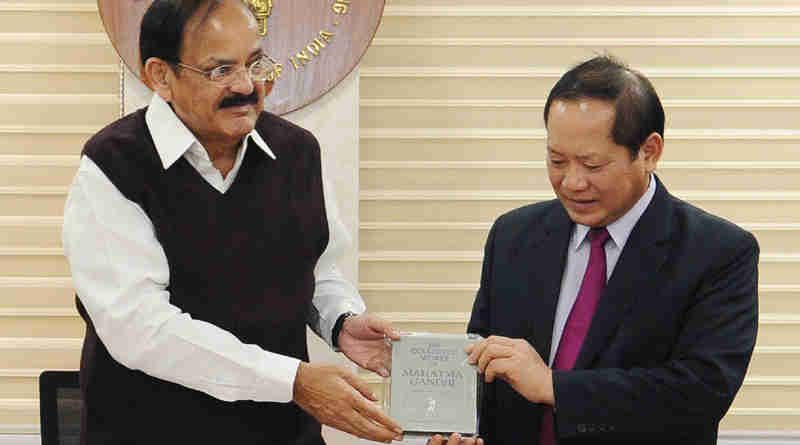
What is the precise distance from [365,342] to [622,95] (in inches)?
32.2

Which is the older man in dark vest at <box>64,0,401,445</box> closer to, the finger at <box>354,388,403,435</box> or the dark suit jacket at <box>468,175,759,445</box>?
the finger at <box>354,388,403,435</box>

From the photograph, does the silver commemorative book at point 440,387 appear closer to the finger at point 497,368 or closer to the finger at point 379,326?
the finger at point 497,368

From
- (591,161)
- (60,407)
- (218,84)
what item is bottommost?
(60,407)

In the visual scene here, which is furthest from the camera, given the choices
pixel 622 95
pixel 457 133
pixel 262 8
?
pixel 457 133

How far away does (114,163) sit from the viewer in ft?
7.66

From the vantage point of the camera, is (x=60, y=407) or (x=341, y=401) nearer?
(x=341, y=401)

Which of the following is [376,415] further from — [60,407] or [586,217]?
[60,407]

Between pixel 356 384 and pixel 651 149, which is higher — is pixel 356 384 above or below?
below

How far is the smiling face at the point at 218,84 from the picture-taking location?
231cm

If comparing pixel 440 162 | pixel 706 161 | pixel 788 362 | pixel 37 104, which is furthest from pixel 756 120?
pixel 37 104

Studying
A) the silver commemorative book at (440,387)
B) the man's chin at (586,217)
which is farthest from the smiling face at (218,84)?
the man's chin at (586,217)

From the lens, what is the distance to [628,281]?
236 centimetres

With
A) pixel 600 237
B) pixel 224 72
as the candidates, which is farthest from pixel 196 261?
pixel 600 237

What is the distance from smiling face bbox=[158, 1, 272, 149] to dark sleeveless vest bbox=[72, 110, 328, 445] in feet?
0.37
